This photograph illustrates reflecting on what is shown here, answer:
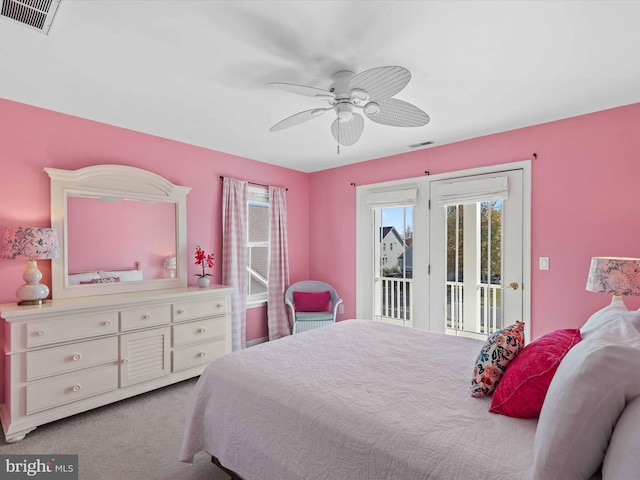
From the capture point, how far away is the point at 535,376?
1.28m

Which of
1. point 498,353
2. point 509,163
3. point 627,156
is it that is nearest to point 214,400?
point 498,353

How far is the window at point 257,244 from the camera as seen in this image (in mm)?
4422

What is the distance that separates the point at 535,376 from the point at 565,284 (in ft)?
7.18

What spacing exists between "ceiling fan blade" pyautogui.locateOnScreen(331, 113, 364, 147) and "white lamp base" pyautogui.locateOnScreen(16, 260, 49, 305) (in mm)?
2597

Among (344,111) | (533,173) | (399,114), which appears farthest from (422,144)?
(344,111)

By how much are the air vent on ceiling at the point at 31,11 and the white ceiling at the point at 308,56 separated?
1.6 inches

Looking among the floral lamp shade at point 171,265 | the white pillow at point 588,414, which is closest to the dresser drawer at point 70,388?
the floral lamp shade at point 171,265

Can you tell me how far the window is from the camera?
4422 mm

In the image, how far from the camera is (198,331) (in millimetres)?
3277

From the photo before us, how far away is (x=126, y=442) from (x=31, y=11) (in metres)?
2.62

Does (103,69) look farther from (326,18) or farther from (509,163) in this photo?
(509,163)

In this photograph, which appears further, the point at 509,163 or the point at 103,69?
the point at 509,163

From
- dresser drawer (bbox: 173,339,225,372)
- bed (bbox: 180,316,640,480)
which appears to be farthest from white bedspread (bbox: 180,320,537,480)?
dresser drawer (bbox: 173,339,225,372)

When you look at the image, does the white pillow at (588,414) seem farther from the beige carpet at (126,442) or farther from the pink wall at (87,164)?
the pink wall at (87,164)
